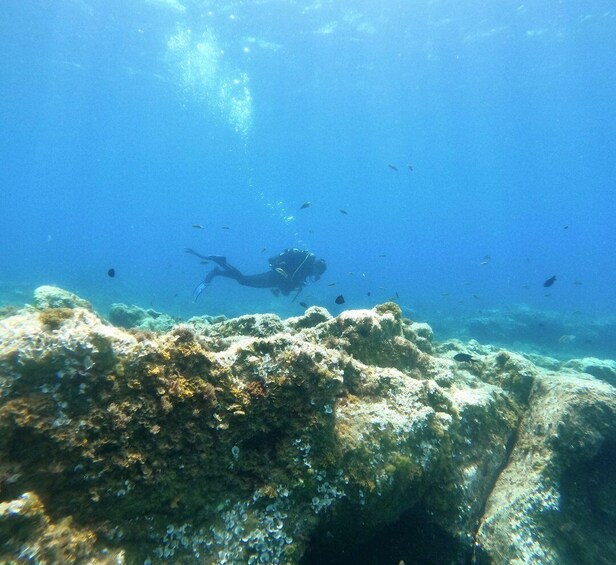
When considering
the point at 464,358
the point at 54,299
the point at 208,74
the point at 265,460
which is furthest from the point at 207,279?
the point at 208,74

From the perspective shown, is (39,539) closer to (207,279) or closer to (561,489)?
(561,489)

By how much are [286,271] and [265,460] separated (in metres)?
15.0

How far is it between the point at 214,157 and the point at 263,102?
4833 centimetres

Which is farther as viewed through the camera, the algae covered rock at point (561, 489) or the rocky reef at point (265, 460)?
the algae covered rock at point (561, 489)

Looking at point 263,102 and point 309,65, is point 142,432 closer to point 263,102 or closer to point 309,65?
point 309,65

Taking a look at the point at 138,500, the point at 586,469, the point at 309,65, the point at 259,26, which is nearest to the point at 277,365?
the point at 138,500

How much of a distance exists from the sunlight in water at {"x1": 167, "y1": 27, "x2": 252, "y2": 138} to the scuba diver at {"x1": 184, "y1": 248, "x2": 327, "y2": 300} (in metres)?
30.8

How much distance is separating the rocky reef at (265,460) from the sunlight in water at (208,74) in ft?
140

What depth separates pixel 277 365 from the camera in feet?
10.4

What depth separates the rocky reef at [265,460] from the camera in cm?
227

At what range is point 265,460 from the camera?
2.91 m

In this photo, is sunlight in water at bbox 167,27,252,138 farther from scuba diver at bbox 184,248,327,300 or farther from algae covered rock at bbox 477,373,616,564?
algae covered rock at bbox 477,373,616,564

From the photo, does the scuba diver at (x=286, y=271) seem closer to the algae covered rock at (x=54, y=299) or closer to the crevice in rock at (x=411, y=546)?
the algae covered rock at (x=54, y=299)

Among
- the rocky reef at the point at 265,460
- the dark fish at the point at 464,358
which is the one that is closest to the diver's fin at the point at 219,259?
the dark fish at the point at 464,358
